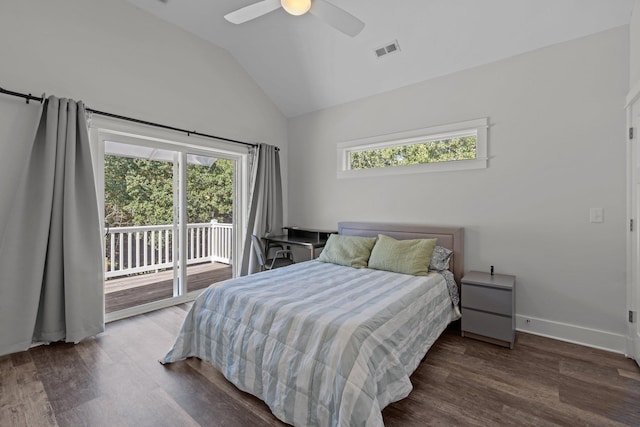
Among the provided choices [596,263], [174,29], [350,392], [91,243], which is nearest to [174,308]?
[91,243]

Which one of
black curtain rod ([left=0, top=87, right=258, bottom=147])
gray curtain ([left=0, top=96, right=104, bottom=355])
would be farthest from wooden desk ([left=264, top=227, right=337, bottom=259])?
gray curtain ([left=0, top=96, right=104, bottom=355])

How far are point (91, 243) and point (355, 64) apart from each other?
337 cm

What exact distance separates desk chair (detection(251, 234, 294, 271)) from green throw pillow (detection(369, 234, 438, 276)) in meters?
1.32

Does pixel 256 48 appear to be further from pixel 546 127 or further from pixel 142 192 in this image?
pixel 546 127

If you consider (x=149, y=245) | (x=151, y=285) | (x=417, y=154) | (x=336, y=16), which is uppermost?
(x=336, y=16)

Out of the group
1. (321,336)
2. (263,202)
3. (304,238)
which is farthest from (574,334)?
(263,202)

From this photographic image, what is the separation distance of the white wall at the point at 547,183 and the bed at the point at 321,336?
782 millimetres

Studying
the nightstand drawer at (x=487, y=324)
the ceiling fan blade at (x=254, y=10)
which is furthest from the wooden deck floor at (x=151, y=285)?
the nightstand drawer at (x=487, y=324)

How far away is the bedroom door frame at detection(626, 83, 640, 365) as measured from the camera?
224 centimetres

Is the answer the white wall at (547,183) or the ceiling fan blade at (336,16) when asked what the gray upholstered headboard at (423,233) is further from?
the ceiling fan blade at (336,16)

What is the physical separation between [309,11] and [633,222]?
2.99 m

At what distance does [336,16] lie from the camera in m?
2.20

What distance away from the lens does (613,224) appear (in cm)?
248

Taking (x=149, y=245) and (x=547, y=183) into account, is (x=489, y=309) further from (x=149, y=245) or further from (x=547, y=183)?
(x=149, y=245)
